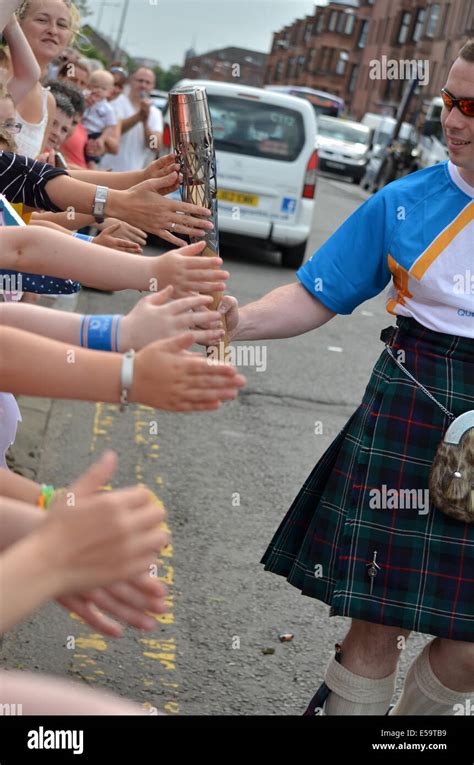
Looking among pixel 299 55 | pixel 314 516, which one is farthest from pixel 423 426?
pixel 299 55

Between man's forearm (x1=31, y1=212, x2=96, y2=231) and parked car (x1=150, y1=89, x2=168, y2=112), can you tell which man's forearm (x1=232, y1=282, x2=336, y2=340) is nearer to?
man's forearm (x1=31, y1=212, x2=96, y2=231)

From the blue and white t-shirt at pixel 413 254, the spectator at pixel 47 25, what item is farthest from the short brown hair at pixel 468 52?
the spectator at pixel 47 25

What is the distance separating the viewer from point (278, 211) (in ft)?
43.7

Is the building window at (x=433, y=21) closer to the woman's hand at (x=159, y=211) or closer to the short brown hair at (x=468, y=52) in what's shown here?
the short brown hair at (x=468, y=52)

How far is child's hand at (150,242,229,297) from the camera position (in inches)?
99.3

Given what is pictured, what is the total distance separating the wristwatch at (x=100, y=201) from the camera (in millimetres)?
3314

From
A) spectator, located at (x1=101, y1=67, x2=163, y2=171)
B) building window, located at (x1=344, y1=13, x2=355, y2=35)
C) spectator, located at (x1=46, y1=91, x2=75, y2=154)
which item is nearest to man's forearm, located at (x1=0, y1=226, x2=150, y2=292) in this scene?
spectator, located at (x1=46, y1=91, x2=75, y2=154)

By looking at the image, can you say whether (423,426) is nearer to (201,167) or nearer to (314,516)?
(314,516)

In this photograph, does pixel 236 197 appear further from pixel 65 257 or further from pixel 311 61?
pixel 311 61

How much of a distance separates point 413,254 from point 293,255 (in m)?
10.8

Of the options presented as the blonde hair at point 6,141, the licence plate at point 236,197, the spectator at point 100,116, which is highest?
the blonde hair at point 6,141

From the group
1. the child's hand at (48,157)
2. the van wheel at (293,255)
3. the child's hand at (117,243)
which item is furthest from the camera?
the van wheel at (293,255)

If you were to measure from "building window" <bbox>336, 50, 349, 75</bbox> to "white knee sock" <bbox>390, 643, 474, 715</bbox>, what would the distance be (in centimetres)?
9419

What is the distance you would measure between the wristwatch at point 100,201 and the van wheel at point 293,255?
1050cm
